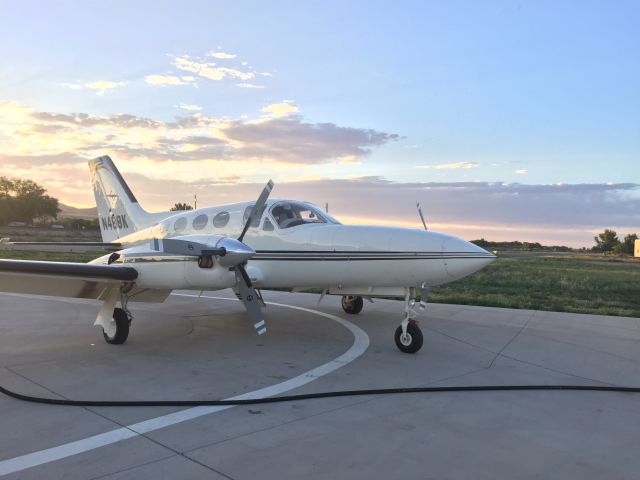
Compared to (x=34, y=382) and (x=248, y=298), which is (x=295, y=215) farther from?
(x=34, y=382)

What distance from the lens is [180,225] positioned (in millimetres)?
10484

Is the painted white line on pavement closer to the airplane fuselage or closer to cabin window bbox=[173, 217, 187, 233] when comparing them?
the airplane fuselage

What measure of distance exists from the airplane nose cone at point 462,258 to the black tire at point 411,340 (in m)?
1.09

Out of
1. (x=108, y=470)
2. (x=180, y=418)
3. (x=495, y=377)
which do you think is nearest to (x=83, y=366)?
(x=180, y=418)

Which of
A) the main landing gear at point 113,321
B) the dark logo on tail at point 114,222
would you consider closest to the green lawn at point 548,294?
the dark logo on tail at point 114,222

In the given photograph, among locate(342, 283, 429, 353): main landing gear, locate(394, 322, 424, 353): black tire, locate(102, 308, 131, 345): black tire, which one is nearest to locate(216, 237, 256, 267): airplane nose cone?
locate(102, 308, 131, 345): black tire

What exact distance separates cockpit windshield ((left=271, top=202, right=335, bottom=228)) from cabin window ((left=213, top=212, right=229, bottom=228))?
1.04 m

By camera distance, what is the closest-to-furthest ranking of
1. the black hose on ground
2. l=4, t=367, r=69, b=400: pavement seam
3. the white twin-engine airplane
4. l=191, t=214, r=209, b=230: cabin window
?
1. the black hose on ground
2. l=4, t=367, r=69, b=400: pavement seam
3. the white twin-engine airplane
4. l=191, t=214, r=209, b=230: cabin window

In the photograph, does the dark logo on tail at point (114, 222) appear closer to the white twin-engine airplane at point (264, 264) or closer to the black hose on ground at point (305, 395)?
the white twin-engine airplane at point (264, 264)

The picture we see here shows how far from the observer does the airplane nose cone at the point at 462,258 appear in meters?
7.75

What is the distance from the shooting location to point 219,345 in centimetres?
873

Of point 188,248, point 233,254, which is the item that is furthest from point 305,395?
point 188,248

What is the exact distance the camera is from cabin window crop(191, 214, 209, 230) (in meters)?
10.1

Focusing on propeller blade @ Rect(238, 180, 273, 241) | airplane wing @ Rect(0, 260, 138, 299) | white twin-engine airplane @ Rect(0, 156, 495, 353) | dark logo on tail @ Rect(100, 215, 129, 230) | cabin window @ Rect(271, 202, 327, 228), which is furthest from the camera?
dark logo on tail @ Rect(100, 215, 129, 230)
